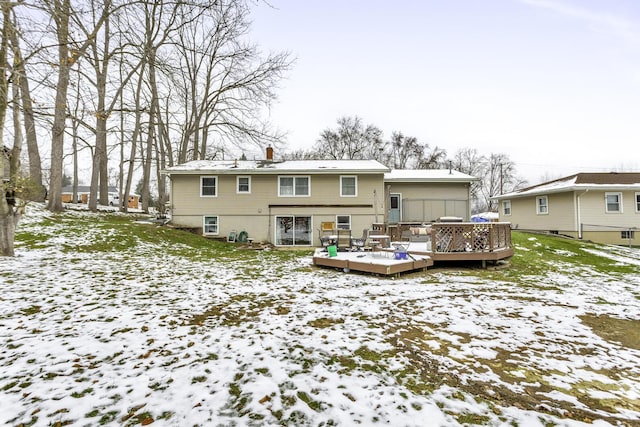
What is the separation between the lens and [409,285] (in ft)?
23.4

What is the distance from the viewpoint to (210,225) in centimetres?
1571

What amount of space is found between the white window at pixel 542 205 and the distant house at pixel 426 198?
18.8ft

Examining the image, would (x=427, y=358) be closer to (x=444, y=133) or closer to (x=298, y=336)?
(x=298, y=336)

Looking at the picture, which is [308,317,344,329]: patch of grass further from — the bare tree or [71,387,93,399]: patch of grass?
the bare tree

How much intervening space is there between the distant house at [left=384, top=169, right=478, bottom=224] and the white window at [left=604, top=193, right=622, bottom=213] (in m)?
7.46

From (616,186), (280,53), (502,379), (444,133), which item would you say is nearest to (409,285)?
(502,379)

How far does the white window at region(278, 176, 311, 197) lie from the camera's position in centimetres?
1585

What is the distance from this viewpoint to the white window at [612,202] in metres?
16.6

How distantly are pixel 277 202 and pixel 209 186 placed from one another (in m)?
3.82

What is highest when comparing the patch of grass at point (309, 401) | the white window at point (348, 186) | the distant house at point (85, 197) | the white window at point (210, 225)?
the distant house at point (85, 197)

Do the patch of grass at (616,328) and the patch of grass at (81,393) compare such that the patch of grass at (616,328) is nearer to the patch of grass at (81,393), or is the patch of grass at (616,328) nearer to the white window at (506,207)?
the patch of grass at (81,393)

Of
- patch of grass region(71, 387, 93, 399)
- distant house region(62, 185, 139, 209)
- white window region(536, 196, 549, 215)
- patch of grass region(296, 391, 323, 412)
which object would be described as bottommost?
patch of grass region(296, 391, 323, 412)

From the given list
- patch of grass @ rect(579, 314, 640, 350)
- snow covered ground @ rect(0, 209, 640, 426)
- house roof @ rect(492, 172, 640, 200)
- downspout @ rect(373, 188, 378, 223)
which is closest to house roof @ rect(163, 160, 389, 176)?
downspout @ rect(373, 188, 378, 223)

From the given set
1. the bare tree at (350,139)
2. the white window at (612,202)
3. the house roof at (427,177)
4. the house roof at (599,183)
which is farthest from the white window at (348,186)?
the bare tree at (350,139)
